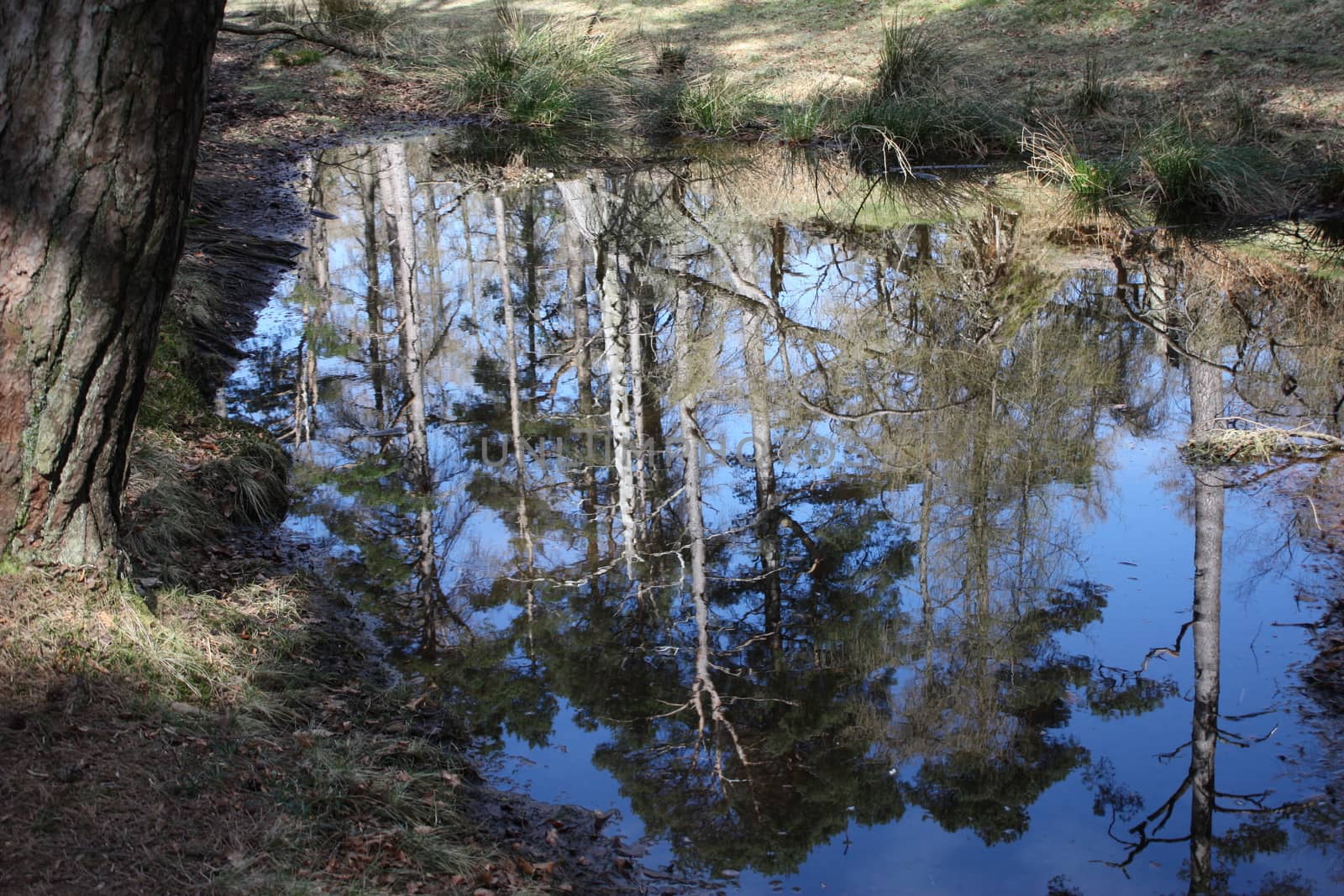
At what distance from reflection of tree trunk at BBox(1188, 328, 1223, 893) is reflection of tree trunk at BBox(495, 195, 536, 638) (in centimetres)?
284

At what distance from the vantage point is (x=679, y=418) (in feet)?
24.9

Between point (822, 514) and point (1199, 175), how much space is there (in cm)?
677

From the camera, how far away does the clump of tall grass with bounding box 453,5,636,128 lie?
571 inches

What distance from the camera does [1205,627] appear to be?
5.04 meters

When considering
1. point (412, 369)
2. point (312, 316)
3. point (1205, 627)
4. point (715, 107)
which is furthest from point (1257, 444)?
point (715, 107)

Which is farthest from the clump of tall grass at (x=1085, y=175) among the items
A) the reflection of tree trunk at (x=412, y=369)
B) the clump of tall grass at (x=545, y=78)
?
the reflection of tree trunk at (x=412, y=369)

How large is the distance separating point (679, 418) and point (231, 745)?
4471 millimetres

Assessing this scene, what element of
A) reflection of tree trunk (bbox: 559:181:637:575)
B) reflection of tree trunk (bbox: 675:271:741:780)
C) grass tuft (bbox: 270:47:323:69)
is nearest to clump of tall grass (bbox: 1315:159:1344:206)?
reflection of tree trunk (bbox: 675:271:741:780)

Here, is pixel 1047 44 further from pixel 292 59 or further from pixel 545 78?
pixel 292 59

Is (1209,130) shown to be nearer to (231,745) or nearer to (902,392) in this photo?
(902,392)

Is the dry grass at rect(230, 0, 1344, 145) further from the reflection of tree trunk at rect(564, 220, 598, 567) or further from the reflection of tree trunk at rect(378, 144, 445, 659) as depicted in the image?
the reflection of tree trunk at rect(564, 220, 598, 567)

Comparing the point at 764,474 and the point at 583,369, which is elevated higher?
the point at 583,369

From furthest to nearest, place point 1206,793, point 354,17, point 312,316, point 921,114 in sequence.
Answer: point 354,17
point 921,114
point 312,316
point 1206,793

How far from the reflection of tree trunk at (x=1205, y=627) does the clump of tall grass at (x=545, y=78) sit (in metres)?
9.50
